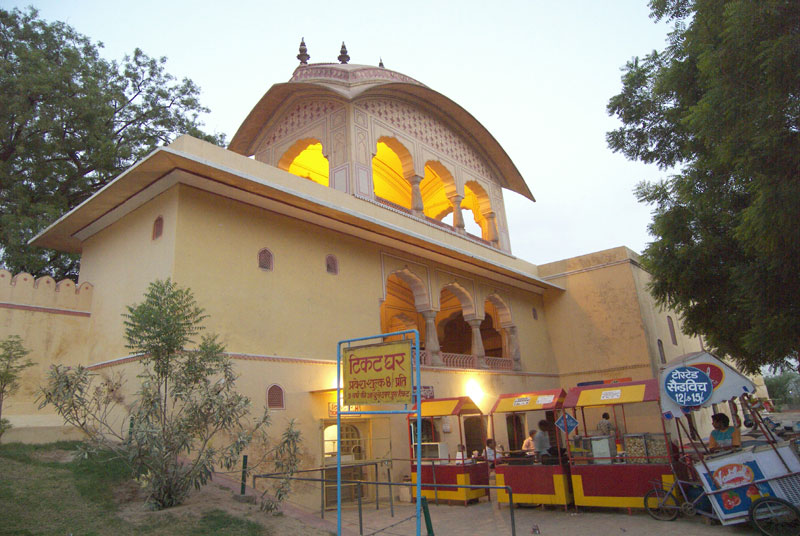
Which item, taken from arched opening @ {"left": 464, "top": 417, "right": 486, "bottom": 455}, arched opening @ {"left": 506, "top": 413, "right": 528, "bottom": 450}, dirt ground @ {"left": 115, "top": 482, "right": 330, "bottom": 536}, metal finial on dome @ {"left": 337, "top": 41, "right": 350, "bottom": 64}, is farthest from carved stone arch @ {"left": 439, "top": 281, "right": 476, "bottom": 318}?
dirt ground @ {"left": 115, "top": 482, "right": 330, "bottom": 536}

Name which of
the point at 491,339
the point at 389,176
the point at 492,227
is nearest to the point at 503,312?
the point at 492,227

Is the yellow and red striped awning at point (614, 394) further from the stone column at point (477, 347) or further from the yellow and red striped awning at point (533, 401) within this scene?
the stone column at point (477, 347)

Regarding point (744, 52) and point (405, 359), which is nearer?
point (405, 359)

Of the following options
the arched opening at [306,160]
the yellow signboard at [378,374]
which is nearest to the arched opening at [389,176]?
the arched opening at [306,160]

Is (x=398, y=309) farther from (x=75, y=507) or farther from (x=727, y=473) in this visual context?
(x=75, y=507)

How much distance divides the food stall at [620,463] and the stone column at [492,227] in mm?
9911

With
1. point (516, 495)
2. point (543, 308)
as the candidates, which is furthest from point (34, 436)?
point (543, 308)

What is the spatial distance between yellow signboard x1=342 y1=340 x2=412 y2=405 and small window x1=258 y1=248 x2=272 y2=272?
4830 mm

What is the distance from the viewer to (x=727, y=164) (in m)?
7.48

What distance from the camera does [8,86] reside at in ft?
47.4

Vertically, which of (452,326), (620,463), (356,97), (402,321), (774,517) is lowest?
(774,517)

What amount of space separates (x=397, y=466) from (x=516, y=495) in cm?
304

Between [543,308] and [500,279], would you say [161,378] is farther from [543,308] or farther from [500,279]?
[543,308]

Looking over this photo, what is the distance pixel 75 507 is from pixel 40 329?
16.7 feet
